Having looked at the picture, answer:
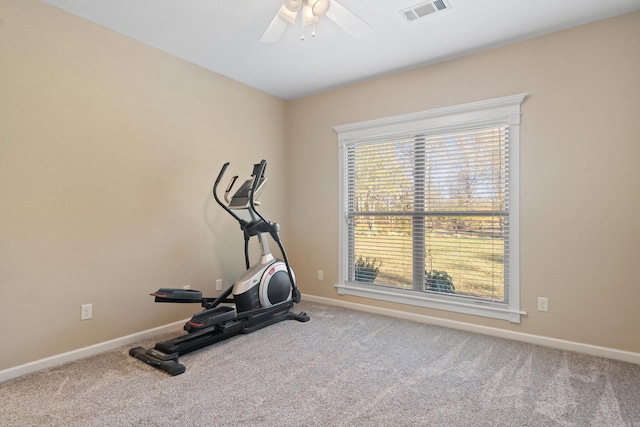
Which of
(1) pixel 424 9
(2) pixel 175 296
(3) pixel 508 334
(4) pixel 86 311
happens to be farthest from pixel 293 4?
(3) pixel 508 334

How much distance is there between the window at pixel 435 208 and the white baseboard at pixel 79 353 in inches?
81.2

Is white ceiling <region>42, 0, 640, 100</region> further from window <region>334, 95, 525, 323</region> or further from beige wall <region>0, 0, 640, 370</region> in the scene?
window <region>334, 95, 525, 323</region>

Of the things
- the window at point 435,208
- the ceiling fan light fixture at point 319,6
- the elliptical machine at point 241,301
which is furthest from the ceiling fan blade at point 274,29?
the window at point 435,208

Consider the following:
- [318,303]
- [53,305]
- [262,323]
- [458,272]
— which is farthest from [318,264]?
[53,305]

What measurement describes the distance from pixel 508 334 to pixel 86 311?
3.51 metres

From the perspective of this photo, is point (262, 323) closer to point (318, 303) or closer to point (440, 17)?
point (318, 303)

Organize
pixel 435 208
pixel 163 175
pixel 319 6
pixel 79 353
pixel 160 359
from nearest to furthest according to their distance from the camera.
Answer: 1. pixel 319 6
2. pixel 160 359
3. pixel 79 353
4. pixel 163 175
5. pixel 435 208

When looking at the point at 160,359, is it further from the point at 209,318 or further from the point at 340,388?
the point at 340,388

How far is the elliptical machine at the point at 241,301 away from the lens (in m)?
2.60

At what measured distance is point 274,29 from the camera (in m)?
2.30

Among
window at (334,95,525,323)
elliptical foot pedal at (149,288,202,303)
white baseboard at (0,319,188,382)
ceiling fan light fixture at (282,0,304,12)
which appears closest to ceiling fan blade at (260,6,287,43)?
ceiling fan light fixture at (282,0,304,12)

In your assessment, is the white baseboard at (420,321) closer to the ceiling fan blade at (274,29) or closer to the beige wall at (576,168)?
the beige wall at (576,168)

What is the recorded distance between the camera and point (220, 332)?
9.46ft

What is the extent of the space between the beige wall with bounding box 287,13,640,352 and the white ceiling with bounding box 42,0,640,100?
0.21 metres
